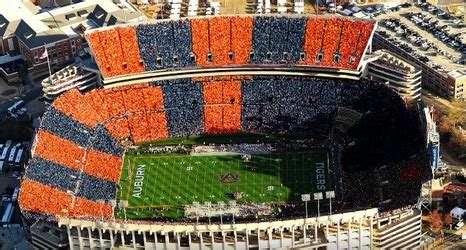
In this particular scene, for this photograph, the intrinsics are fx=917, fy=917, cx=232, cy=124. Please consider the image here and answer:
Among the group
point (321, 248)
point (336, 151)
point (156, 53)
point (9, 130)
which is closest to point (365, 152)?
point (336, 151)

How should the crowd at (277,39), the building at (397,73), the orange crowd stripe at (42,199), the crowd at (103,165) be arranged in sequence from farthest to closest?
the crowd at (277,39)
the building at (397,73)
the crowd at (103,165)
the orange crowd stripe at (42,199)

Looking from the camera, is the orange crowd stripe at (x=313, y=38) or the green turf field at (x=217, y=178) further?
the orange crowd stripe at (x=313, y=38)

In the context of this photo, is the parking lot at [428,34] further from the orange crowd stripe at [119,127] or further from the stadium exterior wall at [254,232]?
the stadium exterior wall at [254,232]

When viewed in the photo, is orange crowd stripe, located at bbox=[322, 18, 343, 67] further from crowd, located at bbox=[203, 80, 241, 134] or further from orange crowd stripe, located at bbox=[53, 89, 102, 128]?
orange crowd stripe, located at bbox=[53, 89, 102, 128]

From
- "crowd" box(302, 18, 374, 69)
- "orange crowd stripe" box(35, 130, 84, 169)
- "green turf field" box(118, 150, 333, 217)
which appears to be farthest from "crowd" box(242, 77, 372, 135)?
"orange crowd stripe" box(35, 130, 84, 169)

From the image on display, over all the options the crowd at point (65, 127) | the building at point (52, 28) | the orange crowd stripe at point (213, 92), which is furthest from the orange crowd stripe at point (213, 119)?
the building at point (52, 28)

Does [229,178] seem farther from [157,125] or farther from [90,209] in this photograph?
[90,209]

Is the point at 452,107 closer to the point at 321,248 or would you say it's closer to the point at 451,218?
the point at 451,218
